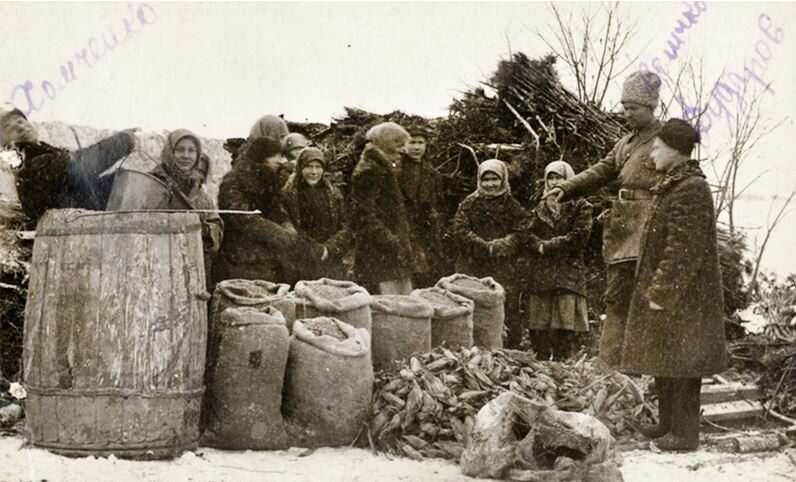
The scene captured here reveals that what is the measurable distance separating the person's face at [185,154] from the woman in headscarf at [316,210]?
0.99 m

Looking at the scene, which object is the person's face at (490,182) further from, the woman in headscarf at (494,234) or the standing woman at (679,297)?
the standing woman at (679,297)

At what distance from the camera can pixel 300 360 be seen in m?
5.01

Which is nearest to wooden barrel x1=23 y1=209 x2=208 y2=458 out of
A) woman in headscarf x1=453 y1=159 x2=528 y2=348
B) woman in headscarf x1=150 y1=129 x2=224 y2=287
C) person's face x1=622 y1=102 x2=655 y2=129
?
woman in headscarf x1=150 y1=129 x2=224 y2=287

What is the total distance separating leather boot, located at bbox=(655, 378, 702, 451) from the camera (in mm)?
5039

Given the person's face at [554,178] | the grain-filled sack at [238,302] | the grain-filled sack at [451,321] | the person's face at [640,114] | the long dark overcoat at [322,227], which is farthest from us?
the long dark overcoat at [322,227]

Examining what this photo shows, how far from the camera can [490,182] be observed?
6.62m

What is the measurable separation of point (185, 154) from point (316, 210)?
1.28 meters

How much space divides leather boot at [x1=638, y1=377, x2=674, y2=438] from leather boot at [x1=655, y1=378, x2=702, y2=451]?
0.10ft

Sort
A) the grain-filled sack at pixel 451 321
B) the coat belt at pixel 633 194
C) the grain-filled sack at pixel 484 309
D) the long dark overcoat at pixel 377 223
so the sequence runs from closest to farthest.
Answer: the coat belt at pixel 633 194 < the grain-filled sack at pixel 451 321 < the grain-filled sack at pixel 484 309 < the long dark overcoat at pixel 377 223

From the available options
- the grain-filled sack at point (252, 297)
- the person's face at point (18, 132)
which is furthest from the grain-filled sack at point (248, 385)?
the person's face at point (18, 132)

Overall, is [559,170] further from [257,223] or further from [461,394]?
[257,223]

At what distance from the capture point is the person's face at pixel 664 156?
5098 mm

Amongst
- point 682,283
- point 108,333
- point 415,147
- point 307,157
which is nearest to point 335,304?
point 108,333

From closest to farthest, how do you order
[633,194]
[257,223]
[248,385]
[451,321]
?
1. [248,385]
2. [633,194]
3. [451,321]
4. [257,223]
